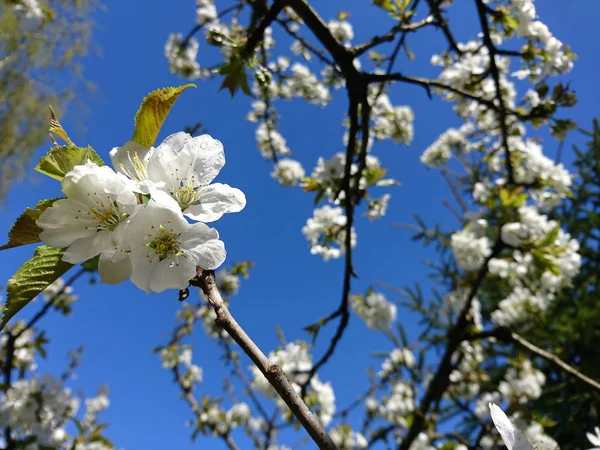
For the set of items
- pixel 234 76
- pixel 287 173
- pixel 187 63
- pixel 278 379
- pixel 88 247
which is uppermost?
pixel 187 63

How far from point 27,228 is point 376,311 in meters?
2.55

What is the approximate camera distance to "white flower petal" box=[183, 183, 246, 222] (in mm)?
575

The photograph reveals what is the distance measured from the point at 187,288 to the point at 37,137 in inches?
308

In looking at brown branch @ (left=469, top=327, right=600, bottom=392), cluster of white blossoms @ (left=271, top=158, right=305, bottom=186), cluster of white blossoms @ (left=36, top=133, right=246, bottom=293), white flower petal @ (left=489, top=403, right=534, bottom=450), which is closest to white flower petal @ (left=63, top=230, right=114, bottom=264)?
cluster of white blossoms @ (left=36, top=133, right=246, bottom=293)

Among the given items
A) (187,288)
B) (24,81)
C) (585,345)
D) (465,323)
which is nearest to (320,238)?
(465,323)

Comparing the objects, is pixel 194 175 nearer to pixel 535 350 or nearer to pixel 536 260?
pixel 535 350

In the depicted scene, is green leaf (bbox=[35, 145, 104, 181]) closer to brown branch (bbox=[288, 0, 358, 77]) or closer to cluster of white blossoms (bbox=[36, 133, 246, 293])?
cluster of white blossoms (bbox=[36, 133, 246, 293])

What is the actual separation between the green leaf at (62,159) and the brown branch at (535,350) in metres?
1.84

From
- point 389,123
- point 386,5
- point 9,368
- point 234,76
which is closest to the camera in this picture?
point 234,76

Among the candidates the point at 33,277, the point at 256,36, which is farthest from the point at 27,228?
the point at 256,36

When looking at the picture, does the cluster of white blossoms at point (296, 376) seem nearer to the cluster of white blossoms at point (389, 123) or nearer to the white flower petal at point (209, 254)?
the cluster of white blossoms at point (389, 123)

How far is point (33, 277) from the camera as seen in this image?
0.52m

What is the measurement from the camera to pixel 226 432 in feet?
12.4

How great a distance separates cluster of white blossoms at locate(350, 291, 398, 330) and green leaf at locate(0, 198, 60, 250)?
238cm
